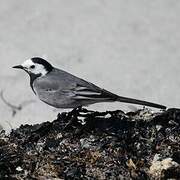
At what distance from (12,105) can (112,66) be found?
61.7 inches

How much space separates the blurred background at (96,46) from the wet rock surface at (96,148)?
10.2ft

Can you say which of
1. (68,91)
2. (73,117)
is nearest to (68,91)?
(68,91)

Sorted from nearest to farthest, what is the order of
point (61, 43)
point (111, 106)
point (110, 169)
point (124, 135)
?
point (110, 169), point (124, 135), point (111, 106), point (61, 43)

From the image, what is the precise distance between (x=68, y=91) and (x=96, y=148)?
3.20 ft

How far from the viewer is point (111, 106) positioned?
8.60m

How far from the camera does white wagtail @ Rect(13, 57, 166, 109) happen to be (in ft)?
18.0

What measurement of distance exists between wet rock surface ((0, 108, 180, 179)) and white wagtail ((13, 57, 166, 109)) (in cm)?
17

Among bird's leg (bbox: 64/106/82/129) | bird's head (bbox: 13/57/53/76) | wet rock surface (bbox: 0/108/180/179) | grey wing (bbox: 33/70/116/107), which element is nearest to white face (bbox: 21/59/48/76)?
bird's head (bbox: 13/57/53/76)

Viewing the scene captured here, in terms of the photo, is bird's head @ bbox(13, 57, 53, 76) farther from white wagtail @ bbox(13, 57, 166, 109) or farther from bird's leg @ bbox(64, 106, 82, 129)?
bird's leg @ bbox(64, 106, 82, 129)

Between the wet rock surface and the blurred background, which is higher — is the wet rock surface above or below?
below

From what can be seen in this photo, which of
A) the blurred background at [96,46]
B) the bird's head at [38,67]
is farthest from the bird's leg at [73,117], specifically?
the blurred background at [96,46]

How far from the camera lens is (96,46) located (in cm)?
1012

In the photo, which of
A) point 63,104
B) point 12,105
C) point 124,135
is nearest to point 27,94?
point 12,105

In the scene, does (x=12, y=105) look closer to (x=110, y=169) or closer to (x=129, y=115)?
(x=129, y=115)
